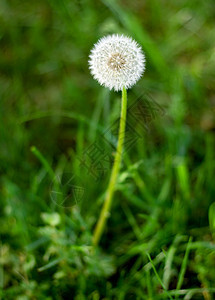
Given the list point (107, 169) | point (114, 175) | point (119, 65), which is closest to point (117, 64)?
point (119, 65)

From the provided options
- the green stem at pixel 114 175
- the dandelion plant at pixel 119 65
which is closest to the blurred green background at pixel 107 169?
the green stem at pixel 114 175

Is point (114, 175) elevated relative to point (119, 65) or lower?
lower

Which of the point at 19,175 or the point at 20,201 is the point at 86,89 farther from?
the point at 20,201

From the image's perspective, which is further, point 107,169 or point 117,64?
point 107,169

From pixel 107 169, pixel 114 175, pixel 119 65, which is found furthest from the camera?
pixel 107 169

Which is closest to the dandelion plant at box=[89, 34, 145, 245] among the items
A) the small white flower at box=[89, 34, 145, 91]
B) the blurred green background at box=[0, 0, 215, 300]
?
the small white flower at box=[89, 34, 145, 91]

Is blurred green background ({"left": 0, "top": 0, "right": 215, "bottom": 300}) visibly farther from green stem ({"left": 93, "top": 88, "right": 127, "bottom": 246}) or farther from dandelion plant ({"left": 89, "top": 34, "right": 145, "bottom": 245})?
dandelion plant ({"left": 89, "top": 34, "right": 145, "bottom": 245})

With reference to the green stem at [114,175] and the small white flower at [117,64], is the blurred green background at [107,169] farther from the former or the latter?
the small white flower at [117,64]

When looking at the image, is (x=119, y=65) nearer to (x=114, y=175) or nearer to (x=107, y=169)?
(x=114, y=175)
